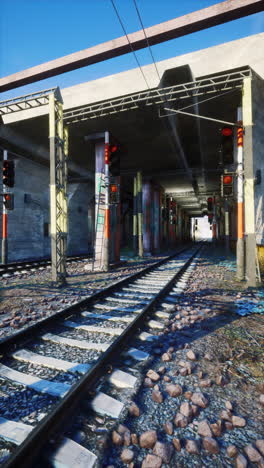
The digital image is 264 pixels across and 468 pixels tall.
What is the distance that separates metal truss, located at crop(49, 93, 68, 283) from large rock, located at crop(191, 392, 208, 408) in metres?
5.81

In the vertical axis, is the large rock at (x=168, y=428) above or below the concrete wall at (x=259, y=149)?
below

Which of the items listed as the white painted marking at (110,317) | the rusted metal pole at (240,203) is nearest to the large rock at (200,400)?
the white painted marking at (110,317)

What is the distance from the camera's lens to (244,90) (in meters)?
7.45

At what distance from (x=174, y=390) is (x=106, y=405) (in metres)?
0.66

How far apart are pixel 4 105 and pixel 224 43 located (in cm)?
844

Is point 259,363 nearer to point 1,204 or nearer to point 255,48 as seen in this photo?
point 255,48

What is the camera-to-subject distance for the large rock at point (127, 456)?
1.51 metres

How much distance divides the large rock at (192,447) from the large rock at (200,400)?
1.34ft

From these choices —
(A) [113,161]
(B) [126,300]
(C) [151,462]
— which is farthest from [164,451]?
(A) [113,161]

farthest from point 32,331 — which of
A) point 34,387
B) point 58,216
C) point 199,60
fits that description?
point 199,60

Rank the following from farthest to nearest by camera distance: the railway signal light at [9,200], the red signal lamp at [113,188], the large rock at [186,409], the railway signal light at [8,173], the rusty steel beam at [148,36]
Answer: the railway signal light at [9,200]
the railway signal light at [8,173]
the red signal lamp at [113,188]
the rusty steel beam at [148,36]
the large rock at [186,409]

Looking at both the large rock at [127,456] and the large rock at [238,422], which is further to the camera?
the large rock at [238,422]

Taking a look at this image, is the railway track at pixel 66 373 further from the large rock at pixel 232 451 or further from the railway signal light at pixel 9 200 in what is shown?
the railway signal light at pixel 9 200

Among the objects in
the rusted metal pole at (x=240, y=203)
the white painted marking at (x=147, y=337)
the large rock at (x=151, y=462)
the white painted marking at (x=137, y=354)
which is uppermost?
the rusted metal pole at (x=240, y=203)
